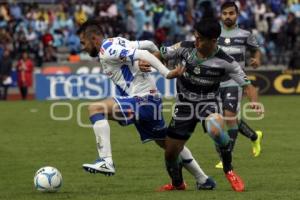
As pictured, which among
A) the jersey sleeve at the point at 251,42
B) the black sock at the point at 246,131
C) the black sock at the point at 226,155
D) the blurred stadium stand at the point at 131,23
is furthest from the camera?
the blurred stadium stand at the point at 131,23

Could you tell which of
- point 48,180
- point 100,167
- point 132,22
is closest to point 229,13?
point 100,167

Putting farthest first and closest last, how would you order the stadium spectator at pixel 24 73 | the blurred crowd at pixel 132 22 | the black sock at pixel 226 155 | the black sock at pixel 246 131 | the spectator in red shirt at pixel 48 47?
the blurred crowd at pixel 132 22, the spectator in red shirt at pixel 48 47, the stadium spectator at pixel 24 73, the black sock at pixel 246 131, the black sock at pixel 226 155

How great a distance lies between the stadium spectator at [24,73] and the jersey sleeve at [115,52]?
19452mm

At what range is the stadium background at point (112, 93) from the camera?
1100 centimetres

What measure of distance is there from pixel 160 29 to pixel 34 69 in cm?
527

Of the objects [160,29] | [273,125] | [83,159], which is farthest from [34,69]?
[83,159]

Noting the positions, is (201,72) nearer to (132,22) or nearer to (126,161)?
(126,161)

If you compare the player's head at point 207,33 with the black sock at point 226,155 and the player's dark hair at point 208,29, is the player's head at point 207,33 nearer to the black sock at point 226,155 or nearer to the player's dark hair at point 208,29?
the player's dark hair at point 208,29

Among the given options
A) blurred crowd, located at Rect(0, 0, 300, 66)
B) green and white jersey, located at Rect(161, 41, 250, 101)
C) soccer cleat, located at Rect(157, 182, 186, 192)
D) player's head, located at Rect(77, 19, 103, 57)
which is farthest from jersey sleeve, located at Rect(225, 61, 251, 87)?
blurred crowd, located at Rect(0, 0, 300, 66)

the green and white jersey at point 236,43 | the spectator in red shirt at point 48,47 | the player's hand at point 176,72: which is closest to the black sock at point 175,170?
the player's hand at point 176,72

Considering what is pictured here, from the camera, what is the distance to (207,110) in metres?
9.84

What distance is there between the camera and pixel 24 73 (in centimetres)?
2934

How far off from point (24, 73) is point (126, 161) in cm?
1638

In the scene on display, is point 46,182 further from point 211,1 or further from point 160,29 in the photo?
point 211,1
